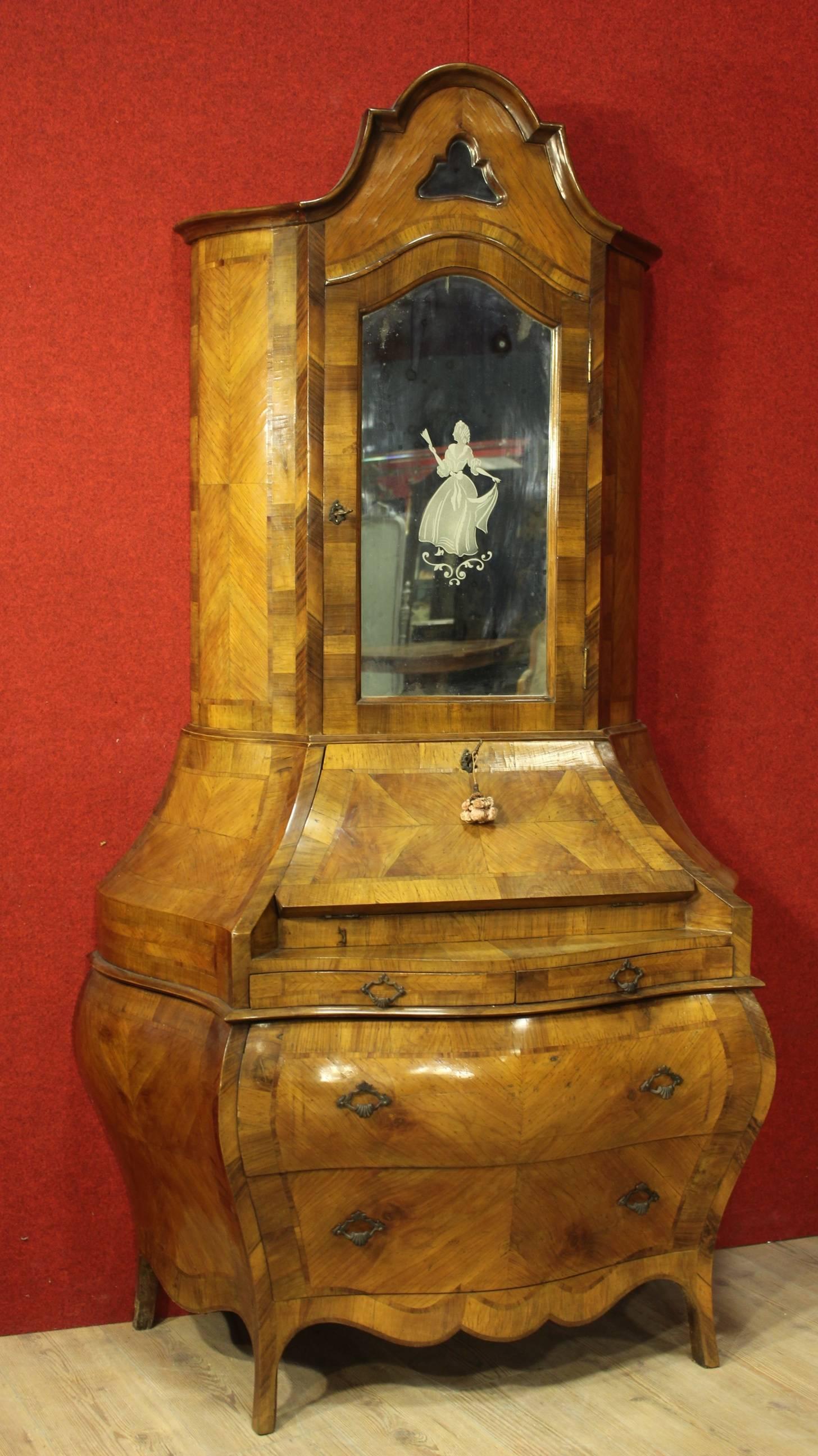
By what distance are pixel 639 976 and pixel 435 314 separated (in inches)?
47.5

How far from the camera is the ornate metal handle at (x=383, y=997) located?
2.35m

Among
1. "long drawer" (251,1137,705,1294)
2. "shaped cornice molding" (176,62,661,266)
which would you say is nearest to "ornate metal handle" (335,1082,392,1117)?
"long drawer" (251,1137,705,1294)

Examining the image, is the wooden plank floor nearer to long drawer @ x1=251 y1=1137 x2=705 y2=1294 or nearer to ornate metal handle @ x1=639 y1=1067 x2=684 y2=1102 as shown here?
long drawer @ x1=251 y1=1137 x2=705 y2=1294

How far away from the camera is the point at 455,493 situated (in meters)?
2.62

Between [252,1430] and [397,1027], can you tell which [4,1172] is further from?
[397,1027]

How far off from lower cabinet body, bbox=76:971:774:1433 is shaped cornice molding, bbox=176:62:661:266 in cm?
138

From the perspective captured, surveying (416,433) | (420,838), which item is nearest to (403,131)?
(416,433)

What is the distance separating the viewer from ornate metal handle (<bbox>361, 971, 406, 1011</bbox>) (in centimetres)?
235

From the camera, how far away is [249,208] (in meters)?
2.53

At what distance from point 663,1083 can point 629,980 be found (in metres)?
0.19

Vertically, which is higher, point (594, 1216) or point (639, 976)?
point (639, 976)

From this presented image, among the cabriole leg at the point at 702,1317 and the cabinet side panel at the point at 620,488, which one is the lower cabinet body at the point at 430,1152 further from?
the cabinet side panel at the point at 620,488

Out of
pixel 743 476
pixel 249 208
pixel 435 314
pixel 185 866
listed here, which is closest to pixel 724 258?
pixel 743 476

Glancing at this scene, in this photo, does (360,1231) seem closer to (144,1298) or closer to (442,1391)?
(442,1391)
